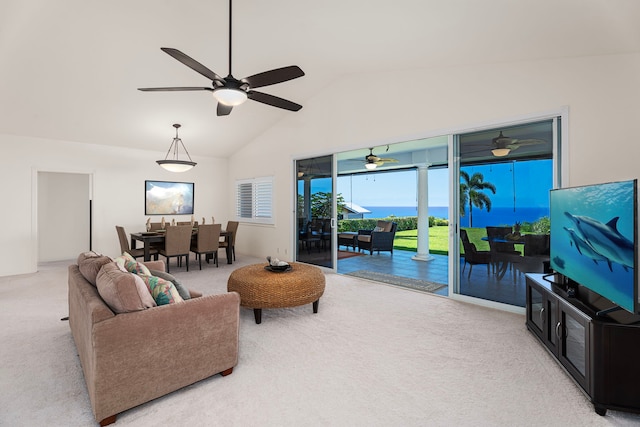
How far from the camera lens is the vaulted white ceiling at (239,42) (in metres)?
2.74

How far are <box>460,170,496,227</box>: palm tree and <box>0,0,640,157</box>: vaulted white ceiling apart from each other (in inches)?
54.3

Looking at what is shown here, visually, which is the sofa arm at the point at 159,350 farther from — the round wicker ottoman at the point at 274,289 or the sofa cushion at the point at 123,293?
the round wicker ottoman at the point at 274,289

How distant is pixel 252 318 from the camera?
→ 133 inches

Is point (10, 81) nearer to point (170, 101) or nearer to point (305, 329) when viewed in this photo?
point (170, 101)

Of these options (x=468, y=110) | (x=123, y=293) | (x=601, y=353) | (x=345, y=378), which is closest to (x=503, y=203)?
(x=468, y=110)

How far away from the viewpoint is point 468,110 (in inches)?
153

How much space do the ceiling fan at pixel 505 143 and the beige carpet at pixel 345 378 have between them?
1.89 m

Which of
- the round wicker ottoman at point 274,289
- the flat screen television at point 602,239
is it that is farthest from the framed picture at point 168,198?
the flat screen television at point 602,239

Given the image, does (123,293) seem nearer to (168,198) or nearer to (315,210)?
(315,210)

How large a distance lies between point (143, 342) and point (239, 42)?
3.67 meters

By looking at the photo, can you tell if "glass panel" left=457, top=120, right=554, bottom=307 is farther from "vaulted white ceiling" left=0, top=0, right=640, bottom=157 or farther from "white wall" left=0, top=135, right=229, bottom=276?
"white wall" left=0, top=135, right=229, bottom=276

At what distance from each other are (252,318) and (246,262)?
3366 millimetres

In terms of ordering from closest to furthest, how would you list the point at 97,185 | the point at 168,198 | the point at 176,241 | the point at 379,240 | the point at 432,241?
the point at 176,241
the point at 97,185
the point at 168,198
the point at 379,240
the point at 432,241

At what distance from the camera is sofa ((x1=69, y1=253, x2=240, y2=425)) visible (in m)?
1.73
